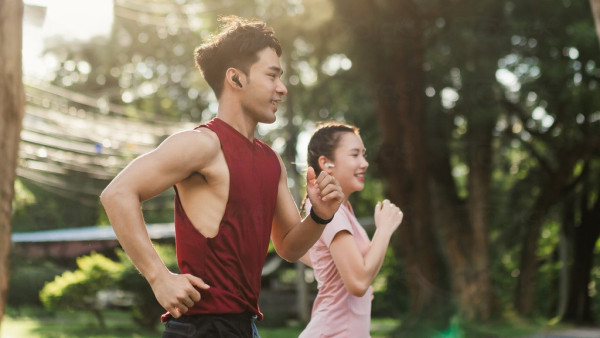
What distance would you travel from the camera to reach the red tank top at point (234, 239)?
2.92 meters

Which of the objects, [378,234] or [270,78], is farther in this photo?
[378,234]

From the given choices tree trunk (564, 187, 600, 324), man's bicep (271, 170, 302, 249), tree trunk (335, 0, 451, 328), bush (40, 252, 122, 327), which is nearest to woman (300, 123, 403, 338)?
man's bicep (271, 170, 302, 249)

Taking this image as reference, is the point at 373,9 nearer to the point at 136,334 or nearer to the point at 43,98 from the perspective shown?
the point at 43,98

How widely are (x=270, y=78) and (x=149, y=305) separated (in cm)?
1669

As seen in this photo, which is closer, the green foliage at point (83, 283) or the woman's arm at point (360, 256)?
the woman's arm at point (360, 256)

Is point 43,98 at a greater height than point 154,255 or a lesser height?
greater

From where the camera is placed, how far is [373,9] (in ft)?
57.3

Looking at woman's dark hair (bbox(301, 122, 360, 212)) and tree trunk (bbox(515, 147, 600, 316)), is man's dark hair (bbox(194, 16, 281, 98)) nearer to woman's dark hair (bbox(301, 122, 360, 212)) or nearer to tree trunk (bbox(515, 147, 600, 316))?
woman's dark hair (bbox(301, 122, 360, 212))

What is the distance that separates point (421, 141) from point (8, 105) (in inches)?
507

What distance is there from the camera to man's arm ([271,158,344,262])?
3133 mm

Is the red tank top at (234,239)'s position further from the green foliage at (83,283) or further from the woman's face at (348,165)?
the green foliage at (83,283)

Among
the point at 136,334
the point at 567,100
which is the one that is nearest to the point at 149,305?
the point at 136,334

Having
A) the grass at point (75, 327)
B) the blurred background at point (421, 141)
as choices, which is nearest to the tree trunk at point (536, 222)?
the blurred background at point (421, 141)

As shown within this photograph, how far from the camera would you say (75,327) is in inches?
853
